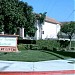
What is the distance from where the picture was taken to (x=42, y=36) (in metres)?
66.6

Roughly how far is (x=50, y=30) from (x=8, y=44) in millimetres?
48112

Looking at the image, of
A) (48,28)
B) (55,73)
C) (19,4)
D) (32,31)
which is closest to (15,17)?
(19,4)

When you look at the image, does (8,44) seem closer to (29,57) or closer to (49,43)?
(29,57)

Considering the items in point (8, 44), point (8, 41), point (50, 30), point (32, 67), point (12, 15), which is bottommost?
point (32, 67)

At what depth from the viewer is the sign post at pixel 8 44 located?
24.8m

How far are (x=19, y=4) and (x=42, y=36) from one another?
85.0ft

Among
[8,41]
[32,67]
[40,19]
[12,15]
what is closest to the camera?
[32,67]

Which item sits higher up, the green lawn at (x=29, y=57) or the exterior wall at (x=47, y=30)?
the exterior wall at (x=47, y=30)

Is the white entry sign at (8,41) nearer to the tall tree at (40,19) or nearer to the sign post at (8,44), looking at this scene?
the sign post at (8,44)

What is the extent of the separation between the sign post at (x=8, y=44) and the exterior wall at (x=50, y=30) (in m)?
42.1

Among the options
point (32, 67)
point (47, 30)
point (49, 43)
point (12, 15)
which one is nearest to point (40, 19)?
point (47, 30)

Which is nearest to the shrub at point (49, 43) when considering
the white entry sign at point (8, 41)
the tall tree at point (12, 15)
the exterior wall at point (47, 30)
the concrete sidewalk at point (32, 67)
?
the tall tree at point (12, 15)

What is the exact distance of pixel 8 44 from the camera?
2505 centimetres

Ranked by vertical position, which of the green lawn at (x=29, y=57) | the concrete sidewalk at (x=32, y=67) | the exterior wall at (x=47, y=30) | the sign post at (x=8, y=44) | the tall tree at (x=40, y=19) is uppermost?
the tall tree at (x=40, y=19)
